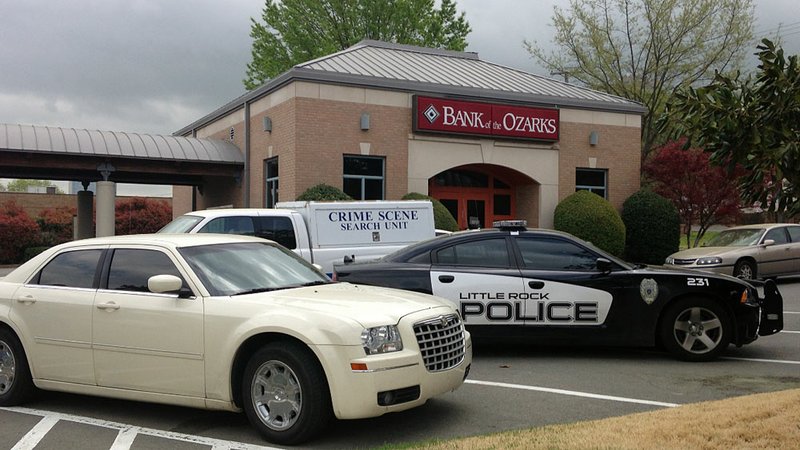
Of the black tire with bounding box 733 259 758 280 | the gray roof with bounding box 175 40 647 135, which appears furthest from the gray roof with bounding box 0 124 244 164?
the black tire with bounding box 733 259 758 280

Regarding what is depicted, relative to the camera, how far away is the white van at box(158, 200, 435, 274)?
37.7ft

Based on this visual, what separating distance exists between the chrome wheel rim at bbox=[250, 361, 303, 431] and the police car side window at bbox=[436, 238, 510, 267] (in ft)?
12.4

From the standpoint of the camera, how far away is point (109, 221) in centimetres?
2348

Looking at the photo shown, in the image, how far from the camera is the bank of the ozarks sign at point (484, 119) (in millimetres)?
21578

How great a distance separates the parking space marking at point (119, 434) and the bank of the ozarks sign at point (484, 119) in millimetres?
16172

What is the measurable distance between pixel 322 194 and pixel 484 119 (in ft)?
20.4

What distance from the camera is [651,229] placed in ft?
76.0

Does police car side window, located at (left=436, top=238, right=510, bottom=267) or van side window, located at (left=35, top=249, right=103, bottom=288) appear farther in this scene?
police car side window, located at (left=436, top=238, right=510, bottom=267)

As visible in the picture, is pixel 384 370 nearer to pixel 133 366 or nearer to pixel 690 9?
pixel 133 366

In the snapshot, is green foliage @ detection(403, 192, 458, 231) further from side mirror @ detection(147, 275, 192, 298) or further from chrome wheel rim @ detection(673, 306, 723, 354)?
side mirror @ detection(147, 275, 192, 298)

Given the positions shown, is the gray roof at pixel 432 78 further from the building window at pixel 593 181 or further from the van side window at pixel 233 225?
the van side window at pixel 233 225

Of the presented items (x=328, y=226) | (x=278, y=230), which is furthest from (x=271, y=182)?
(x=278, y=230)

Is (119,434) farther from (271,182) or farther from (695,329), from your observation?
(271,182)

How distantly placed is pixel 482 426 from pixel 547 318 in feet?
9.52
